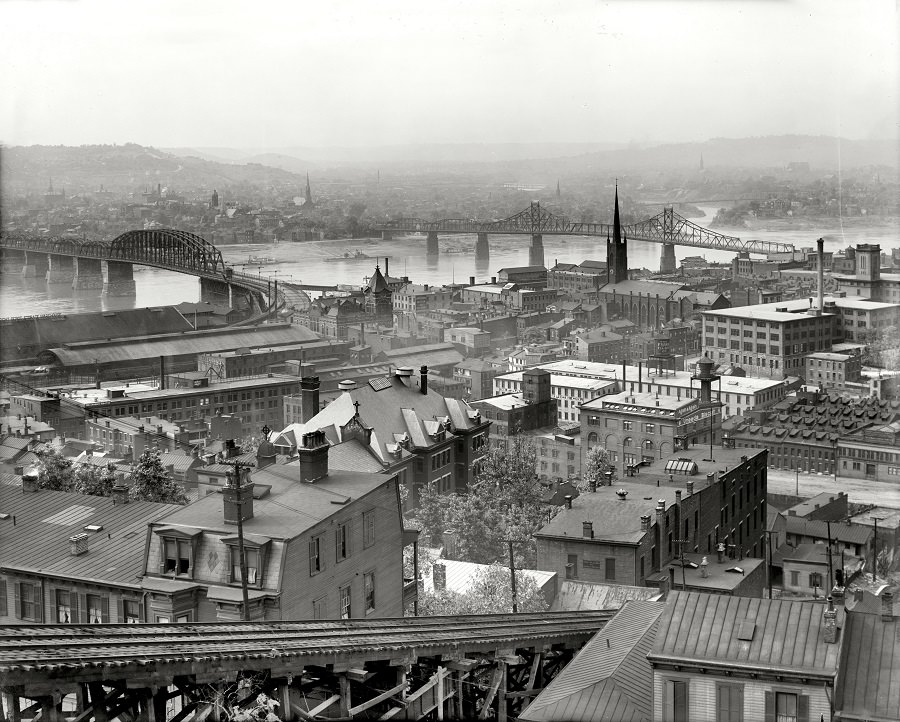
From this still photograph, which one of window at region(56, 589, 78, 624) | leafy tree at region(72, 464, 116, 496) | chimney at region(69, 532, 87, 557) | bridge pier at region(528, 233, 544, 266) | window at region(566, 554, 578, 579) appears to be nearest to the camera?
window at region(56, 589, 78, 624)

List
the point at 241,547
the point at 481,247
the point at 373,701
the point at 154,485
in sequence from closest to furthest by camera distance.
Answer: the point at 373,701
the point at 241,547
the point at 154,485
the point at 481,247

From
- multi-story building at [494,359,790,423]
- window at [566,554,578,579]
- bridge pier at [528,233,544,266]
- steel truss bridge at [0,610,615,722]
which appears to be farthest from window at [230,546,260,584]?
bridge pier at [528,233,544,266]

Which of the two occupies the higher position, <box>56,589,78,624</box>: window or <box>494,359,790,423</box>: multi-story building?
<box>56,589,78,624</box>: window

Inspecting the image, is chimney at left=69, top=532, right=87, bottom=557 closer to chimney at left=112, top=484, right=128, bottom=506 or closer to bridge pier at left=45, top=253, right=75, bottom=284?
chimney at left=112, top=484, right=128, bottom=506

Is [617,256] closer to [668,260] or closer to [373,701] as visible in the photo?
[668,260]

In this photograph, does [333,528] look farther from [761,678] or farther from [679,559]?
[679,559]

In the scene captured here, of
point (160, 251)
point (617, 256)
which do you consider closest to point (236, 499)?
point (160, 251)

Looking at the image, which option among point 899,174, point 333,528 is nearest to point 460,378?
point 899,174
